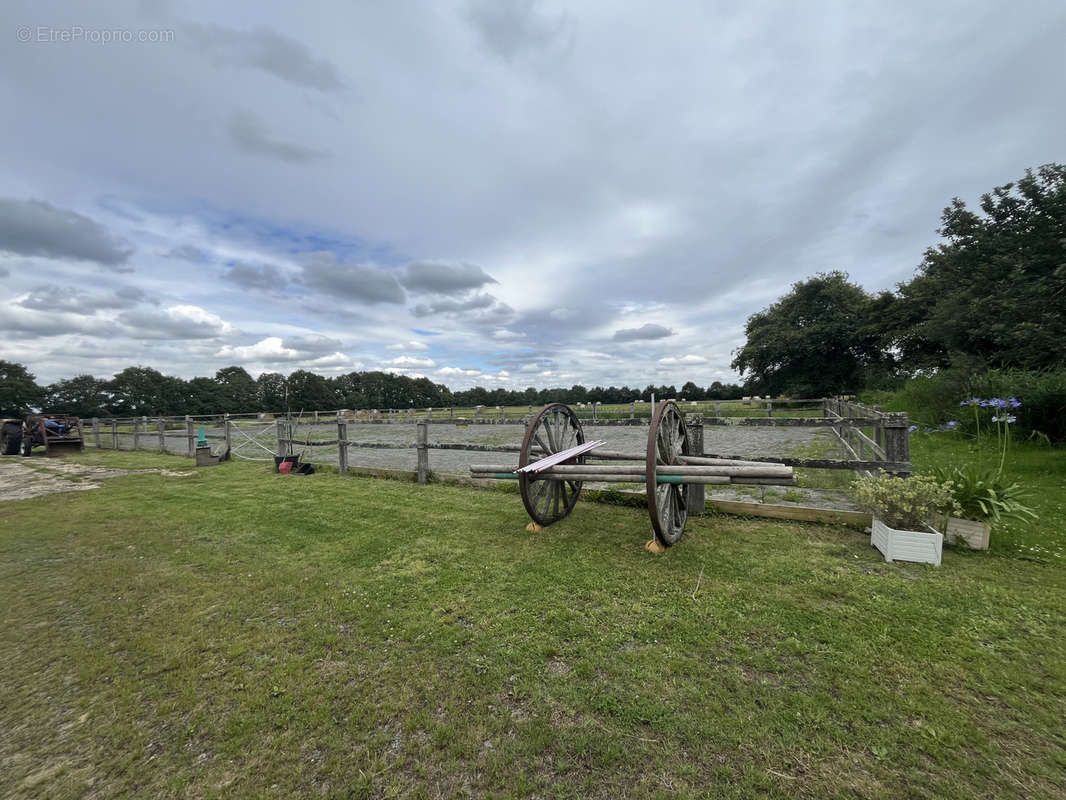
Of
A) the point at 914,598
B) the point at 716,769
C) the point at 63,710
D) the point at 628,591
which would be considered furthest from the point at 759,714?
the point at 63,710

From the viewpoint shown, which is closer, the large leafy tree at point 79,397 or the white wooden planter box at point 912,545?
the white wooden planter box at point 912,545

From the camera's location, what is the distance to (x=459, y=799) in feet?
5.40

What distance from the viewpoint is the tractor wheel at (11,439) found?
14742 millimetres

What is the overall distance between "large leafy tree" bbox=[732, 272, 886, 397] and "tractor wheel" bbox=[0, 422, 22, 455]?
41.9 meters

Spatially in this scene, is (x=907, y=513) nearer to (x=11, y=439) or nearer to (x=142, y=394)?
(x=11, y=439)

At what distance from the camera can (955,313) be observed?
16078 millimetres

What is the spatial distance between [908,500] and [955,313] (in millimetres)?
18605

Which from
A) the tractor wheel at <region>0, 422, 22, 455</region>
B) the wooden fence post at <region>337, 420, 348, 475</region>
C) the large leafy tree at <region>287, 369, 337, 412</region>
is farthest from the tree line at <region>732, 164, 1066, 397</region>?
the large leafy tree at <region>287, 369, 337, 412</region>

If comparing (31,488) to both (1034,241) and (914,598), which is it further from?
(1034,241)

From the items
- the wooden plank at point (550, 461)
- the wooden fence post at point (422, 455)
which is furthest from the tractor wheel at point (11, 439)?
the wooden plank at point (550, 461)

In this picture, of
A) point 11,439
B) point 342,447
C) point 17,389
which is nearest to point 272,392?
point 17,389

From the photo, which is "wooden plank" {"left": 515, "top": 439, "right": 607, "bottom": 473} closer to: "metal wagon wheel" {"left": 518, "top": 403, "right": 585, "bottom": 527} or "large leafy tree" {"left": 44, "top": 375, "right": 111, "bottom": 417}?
"metal wagon wheel" {"left": 518, "top": 403, "right": 585, "bottom": 527}

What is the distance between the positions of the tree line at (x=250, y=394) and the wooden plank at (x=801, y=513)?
47.0 meters

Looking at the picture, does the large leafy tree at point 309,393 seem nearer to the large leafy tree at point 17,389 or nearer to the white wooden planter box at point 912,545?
the large leafy tree at point 17,389
